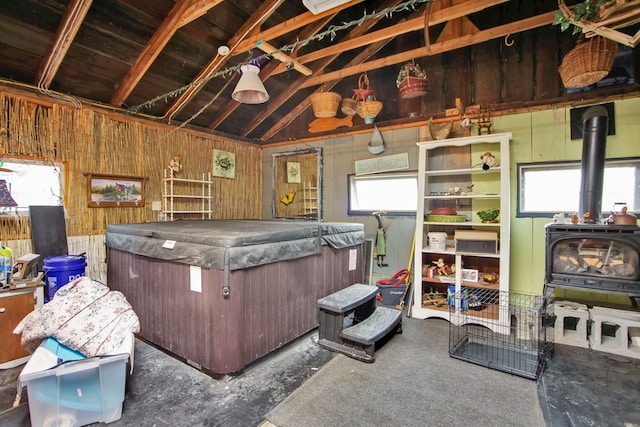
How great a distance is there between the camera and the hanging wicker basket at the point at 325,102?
13.1 feet

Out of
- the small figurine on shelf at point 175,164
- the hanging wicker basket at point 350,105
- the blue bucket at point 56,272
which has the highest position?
the hanging wicker basket at point 350,105

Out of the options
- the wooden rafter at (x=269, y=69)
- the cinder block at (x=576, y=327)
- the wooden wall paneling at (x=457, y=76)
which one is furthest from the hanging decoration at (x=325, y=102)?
the cinder block at (x=576, y=327)

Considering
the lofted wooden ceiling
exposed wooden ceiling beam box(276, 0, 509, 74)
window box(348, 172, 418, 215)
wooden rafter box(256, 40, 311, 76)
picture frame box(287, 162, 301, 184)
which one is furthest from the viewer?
picture frame box(287, 162, 301, 184)

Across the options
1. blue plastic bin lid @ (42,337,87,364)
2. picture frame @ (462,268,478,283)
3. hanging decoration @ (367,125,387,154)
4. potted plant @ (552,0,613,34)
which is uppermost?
potted plant @ (552,0,613,34)

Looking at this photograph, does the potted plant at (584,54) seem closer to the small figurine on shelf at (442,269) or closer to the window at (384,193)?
the window at (384,193)

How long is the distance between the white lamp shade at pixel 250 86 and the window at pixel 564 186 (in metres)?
3.03

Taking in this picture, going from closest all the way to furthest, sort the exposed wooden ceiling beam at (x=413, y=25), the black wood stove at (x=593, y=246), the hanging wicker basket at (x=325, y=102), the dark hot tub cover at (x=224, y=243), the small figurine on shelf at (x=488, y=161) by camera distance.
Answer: the dark hot tub cover at (x=224, y=243) < the black wood stove at (x=593, y=246) < the exposed wooden ceiling beam at (x=413, y=25) < the small figurine on shelf at (x=488, y=161) < the hanging wicker basket at (x=325, y=102)

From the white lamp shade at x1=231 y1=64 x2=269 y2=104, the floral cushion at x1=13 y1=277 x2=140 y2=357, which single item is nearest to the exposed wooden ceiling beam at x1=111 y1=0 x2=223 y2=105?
the white lamp shade at x1=231 y1=64 x2=269 y2=104

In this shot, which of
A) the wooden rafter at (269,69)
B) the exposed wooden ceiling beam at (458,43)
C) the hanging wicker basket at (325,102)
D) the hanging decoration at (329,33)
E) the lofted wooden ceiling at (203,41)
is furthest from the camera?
the hanging wicker basket at (325,102)

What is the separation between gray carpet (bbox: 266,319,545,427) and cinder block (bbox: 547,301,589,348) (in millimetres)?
1056

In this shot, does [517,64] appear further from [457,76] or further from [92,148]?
[92,148]

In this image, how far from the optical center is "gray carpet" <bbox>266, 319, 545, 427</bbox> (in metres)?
1.88

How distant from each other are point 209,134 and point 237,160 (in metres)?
0.65

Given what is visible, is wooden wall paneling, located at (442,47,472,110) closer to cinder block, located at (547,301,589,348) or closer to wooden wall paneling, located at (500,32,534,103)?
wooden wall paneling, located at (500,32,534,103)
